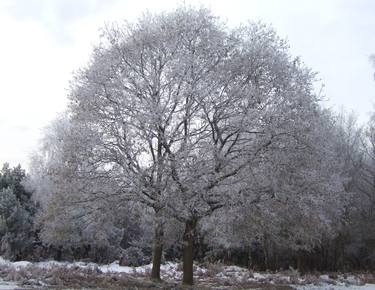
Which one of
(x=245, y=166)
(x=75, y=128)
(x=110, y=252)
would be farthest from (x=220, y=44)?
(x=110, y=252)

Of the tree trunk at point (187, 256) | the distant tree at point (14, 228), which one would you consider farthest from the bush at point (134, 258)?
the tree trunk at point (187, 256)

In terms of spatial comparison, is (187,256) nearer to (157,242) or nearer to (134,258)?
(157,242)

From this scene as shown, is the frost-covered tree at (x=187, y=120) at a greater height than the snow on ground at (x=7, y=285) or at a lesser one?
greater

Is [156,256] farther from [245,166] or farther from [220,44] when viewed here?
[220,44]

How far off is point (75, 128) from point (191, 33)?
514cm

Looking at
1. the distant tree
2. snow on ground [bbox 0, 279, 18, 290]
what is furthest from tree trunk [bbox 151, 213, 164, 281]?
the distant tree

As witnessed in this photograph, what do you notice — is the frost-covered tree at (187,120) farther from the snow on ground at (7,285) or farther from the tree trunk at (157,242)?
the snow on ground at (7,285)

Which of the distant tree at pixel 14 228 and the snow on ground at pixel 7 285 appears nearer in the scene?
the snow on ground at pixel 7 285

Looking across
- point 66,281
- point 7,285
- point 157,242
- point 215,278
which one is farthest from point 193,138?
point 215,278

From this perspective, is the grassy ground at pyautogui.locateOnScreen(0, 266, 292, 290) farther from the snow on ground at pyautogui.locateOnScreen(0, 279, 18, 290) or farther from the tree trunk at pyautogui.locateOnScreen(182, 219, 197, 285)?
the tree trunk at pyautogui.locateOnScreen(182, 219, 197, 285)

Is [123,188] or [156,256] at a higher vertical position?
[123,188]

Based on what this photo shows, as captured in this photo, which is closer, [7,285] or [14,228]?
[7,285]

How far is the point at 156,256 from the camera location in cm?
1870

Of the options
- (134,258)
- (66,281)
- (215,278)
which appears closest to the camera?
(66,281)
